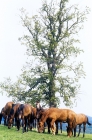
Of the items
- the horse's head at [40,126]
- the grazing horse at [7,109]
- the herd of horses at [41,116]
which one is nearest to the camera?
the herd of horses at [41,116]

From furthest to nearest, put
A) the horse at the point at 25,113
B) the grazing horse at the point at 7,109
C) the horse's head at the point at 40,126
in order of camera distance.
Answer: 1. the grazing horse at the point at 7,109
2. the horse's head at the point at 40,126
3. the horse at the point at 25,113

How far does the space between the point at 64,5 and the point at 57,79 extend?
988 cm

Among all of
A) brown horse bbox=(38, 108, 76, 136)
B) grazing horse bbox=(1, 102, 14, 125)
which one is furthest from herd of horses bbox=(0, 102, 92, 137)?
grazing horse bbox=(1, 102, 14, 125)

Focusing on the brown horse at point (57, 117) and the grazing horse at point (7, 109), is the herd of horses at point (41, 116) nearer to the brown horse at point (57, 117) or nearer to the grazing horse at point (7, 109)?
the brown horse at point (57, 117)

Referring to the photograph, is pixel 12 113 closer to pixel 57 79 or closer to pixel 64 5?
pixel 57 79

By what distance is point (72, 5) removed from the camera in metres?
47.0

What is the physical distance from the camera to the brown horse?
28.3 meters

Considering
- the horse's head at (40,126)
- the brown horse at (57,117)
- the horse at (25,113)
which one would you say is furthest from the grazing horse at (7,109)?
the brown horse at (57,117)

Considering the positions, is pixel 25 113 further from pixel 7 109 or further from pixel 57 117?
pixel 7 109

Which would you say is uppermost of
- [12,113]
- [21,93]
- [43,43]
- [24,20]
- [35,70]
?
[24,20]

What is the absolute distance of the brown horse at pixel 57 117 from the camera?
28266mm

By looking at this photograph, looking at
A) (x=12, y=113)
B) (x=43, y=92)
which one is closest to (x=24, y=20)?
(x=43, y=92)

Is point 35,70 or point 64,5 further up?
point 64,5

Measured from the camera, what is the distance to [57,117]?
28.7 metres
